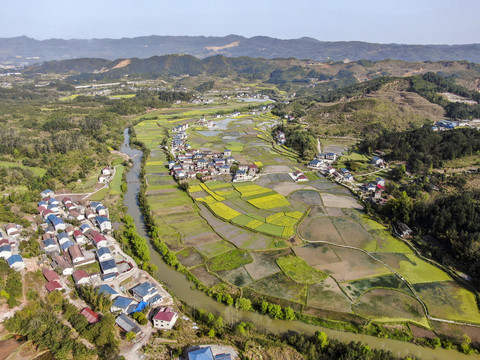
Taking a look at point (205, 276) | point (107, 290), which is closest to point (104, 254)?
point (107, 290)

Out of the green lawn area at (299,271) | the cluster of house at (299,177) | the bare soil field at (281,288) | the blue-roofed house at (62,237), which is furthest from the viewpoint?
the cluster of house at (299,177)

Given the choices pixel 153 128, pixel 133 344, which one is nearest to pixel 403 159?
pixel 133 344

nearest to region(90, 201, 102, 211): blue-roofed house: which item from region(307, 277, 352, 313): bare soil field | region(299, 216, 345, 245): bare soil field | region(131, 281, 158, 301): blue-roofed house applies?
region(131, 281, 158, 301): blue-roofed house

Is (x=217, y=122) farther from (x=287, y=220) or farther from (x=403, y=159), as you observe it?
(x=287, y=220)

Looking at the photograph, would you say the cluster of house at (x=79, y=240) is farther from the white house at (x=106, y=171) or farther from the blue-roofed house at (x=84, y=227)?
the white house at (x=106, y=171)

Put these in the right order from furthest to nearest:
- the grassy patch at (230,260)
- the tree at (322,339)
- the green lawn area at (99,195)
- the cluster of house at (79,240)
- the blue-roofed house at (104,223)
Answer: the green lawn area at (99,195) < the blue-roofed house at (104,223) < the grassy patch at (230,260) < the cluster of house at (79,240) < the tree at (322,339)

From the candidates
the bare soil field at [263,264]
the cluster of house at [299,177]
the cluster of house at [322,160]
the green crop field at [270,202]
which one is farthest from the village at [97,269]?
the cluster of house at [322,160]
